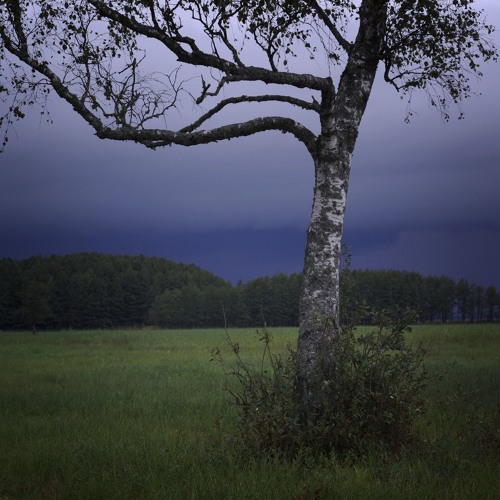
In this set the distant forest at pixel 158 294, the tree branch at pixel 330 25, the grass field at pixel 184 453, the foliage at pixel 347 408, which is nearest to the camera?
the grass field at pixel 184 453

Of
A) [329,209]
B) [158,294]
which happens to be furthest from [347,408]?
[158,294]

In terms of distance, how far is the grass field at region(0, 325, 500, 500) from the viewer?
7816 millimetres

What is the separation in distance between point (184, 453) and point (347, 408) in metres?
2.62

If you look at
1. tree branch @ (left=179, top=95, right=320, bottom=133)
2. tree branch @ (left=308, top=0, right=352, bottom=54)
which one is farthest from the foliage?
tree branch @ (left=308, top=0, right=352, bottom=54)

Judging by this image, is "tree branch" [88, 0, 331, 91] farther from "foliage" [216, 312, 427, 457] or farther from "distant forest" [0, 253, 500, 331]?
"distant forest" [0, 253, 500, 331]

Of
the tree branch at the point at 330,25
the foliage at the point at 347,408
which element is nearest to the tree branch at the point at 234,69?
the tree branch at the point at 330,25

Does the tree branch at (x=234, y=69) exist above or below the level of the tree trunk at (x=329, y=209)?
above

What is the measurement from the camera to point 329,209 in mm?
10031

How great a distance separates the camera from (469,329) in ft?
138

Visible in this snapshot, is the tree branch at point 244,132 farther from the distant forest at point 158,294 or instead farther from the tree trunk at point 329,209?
the distant forest at point 158,294

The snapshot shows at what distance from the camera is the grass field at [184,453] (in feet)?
25.6

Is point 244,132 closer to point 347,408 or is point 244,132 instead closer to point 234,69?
point 234,69

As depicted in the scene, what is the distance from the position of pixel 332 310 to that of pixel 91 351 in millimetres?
29891

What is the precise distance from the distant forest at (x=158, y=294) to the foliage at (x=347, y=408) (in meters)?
119
